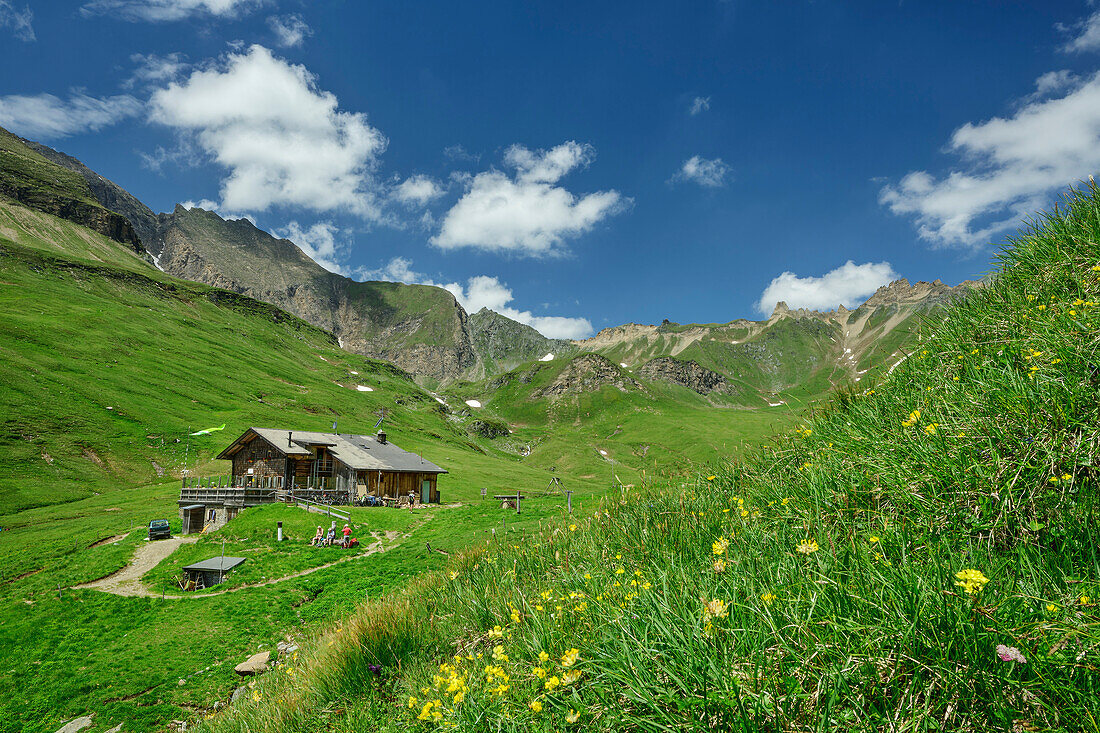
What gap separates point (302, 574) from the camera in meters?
26.3

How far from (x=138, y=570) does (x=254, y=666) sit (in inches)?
735

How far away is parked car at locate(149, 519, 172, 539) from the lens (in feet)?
117

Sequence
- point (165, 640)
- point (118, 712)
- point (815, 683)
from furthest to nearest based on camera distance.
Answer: point (165, 640), point (118, 712), point (815, 683)

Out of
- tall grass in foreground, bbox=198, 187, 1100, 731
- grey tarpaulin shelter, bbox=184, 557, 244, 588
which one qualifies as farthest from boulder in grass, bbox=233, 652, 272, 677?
tall grass in foreground, bbox=198, 187, 1100, 731

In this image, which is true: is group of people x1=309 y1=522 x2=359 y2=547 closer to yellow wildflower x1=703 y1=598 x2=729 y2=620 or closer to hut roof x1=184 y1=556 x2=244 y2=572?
hut roof x1=184 y1=556 x2=244 y2=572

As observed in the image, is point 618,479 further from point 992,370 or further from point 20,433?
point 20,433

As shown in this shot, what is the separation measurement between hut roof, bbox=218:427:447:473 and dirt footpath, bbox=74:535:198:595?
2626 centimetres

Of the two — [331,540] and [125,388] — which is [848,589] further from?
[125,388]

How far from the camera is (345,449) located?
67938mm

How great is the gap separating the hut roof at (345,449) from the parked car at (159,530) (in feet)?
78.1

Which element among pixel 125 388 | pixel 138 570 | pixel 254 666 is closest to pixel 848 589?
pixel 254 666

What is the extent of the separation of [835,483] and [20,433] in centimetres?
9714

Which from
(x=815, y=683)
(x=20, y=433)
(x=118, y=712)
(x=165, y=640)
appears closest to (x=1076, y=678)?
(x=815, y=683)

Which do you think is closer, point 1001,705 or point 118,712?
point 1001,705
